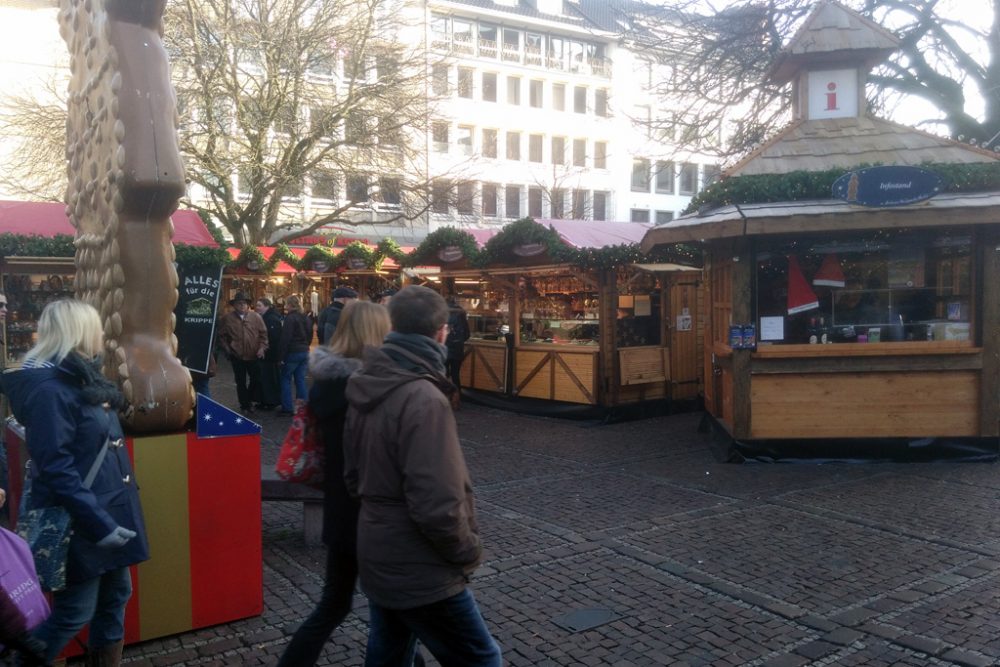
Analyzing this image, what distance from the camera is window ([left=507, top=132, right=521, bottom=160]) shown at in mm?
43500

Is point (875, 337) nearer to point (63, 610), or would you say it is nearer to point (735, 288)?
point (735, 288)

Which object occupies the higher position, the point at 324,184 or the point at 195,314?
the point at 324,184

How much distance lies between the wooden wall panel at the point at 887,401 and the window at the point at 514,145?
120 feet

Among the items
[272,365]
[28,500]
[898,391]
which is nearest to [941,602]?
[898,391]

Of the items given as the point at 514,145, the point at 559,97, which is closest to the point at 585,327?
the point at 514,145

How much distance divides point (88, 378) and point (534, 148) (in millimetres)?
42705

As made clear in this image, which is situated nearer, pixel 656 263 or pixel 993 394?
pixel 993 394

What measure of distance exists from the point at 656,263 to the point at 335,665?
9326mm

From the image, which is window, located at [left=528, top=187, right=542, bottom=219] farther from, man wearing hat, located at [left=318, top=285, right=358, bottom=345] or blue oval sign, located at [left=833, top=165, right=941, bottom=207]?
blue oval sign, located at [left=833, top=165, right=941, bottom=207]

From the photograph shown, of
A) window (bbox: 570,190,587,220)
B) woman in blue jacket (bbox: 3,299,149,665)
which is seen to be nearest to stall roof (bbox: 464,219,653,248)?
woman in blue jacket (bbox: 3,299,149,665)

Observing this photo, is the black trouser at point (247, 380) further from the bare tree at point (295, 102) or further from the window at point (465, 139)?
the window at point (465, 139)

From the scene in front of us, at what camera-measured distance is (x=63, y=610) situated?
3.09 metres

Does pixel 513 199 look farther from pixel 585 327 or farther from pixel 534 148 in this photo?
pixel 585 327

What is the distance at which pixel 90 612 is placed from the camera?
10.3 feet
